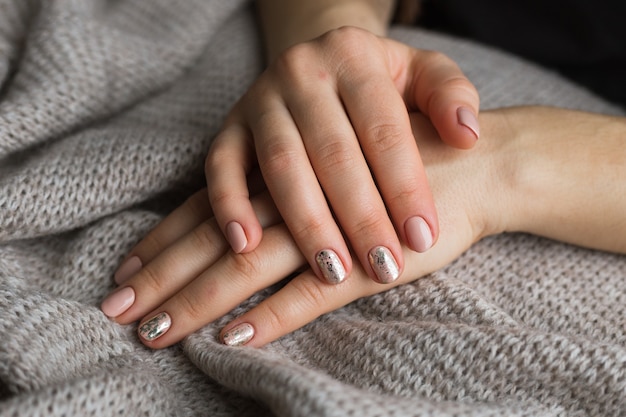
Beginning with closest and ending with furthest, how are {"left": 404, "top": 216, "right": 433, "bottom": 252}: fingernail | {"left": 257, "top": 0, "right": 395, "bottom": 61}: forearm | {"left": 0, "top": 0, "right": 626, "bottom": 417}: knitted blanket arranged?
{"left": 0, "top": 0, "right": 626, "bottom": 417}: knitted blanket < {"left": 404, "top": 216, "right": 433, "bottom": 252}: fingernail < {"left": 257, "top": 0, "right": 395, "bottom": 61}: forearm

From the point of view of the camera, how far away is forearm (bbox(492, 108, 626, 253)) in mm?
848

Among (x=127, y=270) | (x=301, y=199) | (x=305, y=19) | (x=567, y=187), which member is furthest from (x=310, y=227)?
(x=305, y=19)

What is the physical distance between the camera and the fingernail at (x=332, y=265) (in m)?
0.75

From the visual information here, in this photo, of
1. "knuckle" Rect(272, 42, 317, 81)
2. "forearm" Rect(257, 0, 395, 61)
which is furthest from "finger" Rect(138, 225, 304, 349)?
"forearm" Rect(257, 0, 395, 61)

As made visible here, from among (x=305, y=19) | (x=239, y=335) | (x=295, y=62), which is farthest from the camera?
(x=305, y=19)

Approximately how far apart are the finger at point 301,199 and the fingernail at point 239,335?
11 centimetres

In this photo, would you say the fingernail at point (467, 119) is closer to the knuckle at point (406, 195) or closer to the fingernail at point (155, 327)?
the knuckle at point (406, 195)

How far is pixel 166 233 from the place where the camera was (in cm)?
84

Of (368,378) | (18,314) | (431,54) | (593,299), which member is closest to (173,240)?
(18,314)

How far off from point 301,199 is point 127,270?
0.82 feet

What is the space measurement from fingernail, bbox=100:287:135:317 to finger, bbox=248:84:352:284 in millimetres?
214

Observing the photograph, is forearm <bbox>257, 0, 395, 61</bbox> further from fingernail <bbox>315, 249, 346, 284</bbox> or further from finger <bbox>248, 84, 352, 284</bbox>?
fingernail <bbox>315, 249, 346, 284</bbox>

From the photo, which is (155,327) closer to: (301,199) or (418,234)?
(301,199)

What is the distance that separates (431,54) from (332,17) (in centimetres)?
26
